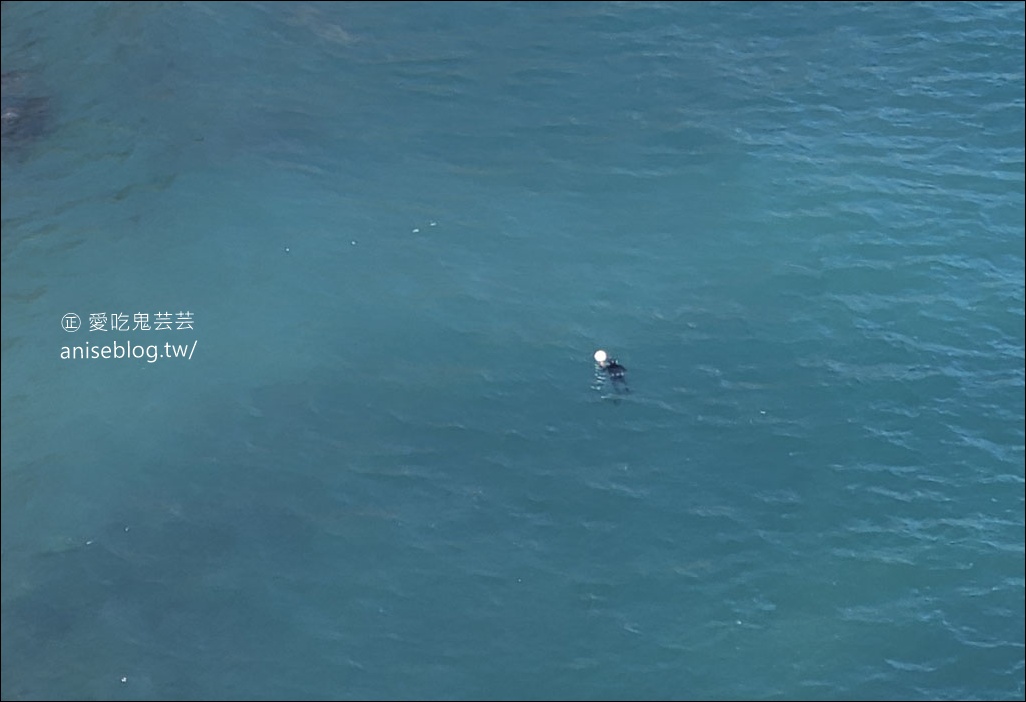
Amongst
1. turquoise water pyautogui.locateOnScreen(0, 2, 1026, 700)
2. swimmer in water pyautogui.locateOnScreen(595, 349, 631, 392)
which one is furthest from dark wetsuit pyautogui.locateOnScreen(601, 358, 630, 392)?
turquoise water pyautogui.locateOnScreen(0, 2, 1026, 700)

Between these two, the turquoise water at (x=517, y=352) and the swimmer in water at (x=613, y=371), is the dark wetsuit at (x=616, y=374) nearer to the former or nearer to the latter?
the swimmer in water at (x=613, y=371)

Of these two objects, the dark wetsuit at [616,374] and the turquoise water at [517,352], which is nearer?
the turquoise water at [517,352]

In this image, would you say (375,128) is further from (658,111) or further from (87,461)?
(87,461)

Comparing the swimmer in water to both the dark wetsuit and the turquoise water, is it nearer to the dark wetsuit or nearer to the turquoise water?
the dark wetsuit

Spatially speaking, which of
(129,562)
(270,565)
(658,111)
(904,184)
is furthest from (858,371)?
(129,562)

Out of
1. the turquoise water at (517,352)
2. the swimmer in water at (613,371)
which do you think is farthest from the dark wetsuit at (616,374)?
the turquoise water at (517,352)
